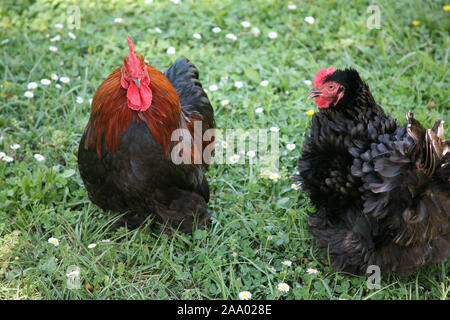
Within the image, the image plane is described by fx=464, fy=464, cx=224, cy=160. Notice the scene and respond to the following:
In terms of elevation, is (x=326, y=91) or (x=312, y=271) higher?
(x=326, y=91)

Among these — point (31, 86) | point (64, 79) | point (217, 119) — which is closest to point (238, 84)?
point (217, 119)

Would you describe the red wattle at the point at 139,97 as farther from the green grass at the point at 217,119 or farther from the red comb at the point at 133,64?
the green grass at the point at 217,119

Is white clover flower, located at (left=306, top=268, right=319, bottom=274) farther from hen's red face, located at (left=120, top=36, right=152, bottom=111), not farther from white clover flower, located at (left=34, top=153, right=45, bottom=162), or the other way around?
white clover flower, located at (left=34, top=153, right=45, bottom=162)

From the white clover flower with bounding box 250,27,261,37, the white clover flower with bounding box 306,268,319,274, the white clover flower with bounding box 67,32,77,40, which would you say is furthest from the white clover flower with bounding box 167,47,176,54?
the white clover flower with bounding box 306,268,319,274

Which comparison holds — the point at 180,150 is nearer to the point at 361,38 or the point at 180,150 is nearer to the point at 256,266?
the point at 256,266

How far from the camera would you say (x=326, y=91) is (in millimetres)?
3406

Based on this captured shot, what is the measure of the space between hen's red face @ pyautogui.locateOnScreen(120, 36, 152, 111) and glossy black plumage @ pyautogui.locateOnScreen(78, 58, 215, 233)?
0.15 meters

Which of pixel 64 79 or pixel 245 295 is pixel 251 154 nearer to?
pixel 245 295

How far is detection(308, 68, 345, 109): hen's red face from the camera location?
11.1ft

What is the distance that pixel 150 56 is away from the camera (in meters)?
5.60

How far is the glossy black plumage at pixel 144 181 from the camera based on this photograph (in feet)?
11.1

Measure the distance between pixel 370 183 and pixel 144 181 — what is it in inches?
→ 63.5
